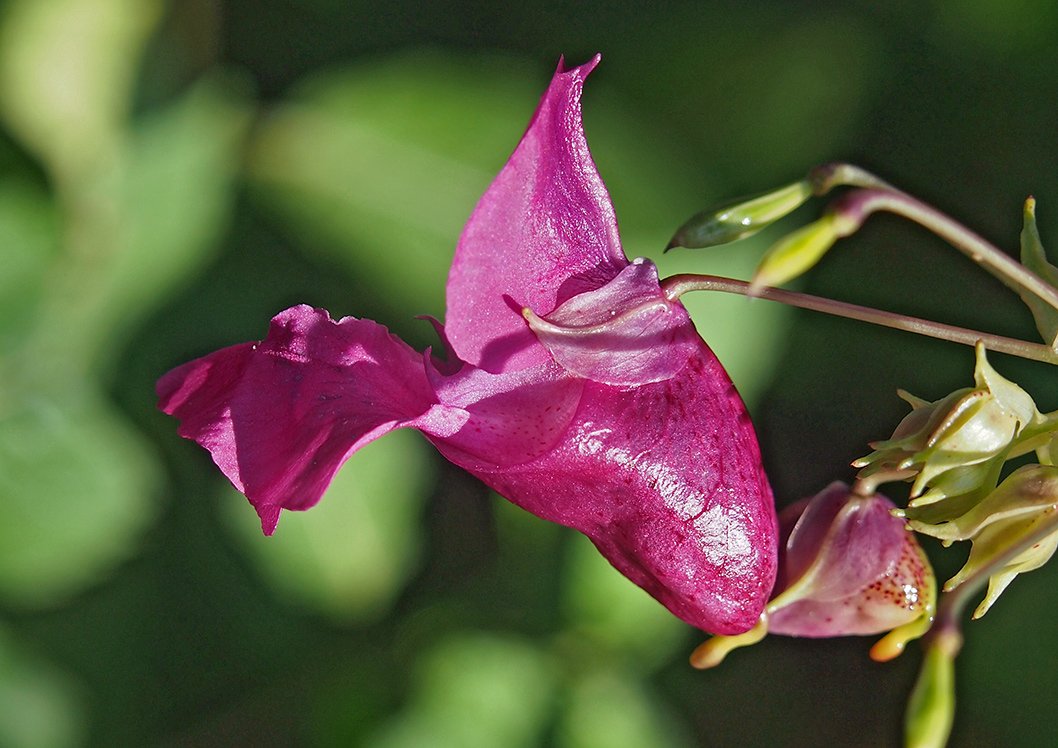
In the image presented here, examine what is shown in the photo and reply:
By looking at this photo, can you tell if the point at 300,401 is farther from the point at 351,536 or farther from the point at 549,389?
the point at 351,536

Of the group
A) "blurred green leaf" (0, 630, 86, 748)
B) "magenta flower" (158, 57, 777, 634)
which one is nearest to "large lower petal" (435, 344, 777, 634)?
"magenta flower" (158, 57, 777, 634)

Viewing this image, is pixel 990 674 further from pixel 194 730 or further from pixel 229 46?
pixel 229 46

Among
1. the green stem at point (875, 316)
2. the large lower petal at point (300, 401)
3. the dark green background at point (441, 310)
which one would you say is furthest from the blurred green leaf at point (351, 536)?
the green stem at point (875, 316)

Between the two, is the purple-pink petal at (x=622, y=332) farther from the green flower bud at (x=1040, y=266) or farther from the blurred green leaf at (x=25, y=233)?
the blurred green leaf at (x=25, y=233)

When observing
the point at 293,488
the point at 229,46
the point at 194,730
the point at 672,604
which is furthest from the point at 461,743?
the point at 229,46

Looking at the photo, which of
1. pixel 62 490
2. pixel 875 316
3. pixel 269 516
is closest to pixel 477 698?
pixel 62 490

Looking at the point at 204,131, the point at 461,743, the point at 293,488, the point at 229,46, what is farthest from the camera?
the point at 229,46
